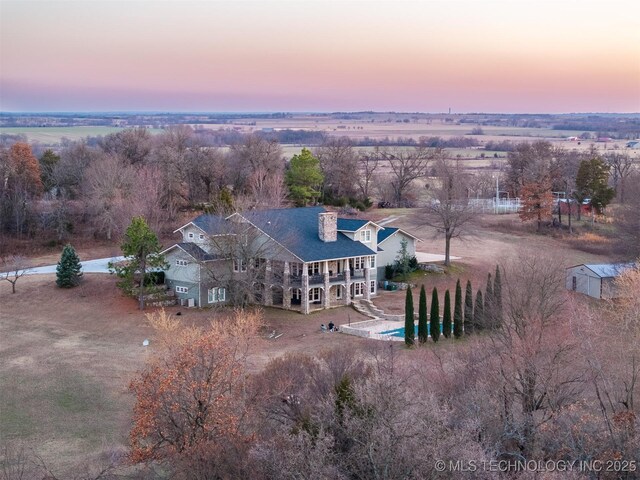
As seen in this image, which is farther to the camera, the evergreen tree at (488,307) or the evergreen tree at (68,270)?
the evergreen tree at (68,270)

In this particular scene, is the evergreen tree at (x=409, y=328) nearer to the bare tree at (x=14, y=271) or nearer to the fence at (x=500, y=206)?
the bare tree at (x=14, y=271)

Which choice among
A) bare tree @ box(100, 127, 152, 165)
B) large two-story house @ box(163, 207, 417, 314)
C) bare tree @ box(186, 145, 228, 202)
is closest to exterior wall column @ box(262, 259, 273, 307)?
large two-story house @ box(163, 207, 417, 314)

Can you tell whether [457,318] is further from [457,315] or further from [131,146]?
[131,146]

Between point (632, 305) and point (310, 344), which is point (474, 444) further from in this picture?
point (310, 344)

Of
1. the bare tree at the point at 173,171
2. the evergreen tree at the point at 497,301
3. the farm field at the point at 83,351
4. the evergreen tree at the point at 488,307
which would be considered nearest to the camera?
the farm field at the point at 83,351

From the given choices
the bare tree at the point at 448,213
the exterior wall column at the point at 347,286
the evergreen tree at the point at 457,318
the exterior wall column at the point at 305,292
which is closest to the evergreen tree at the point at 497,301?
the evergreen tree at the point at 457,318

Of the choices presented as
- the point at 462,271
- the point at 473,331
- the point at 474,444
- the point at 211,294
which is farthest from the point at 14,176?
the point at 474,444
